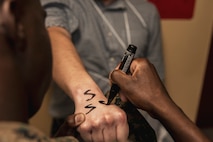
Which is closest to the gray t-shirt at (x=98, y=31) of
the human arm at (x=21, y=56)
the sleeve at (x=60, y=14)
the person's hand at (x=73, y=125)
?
the sleeve at (x=60, y=14)

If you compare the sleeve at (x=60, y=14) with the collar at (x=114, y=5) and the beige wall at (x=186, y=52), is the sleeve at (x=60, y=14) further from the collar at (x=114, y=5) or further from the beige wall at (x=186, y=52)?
the beige wall at (x=186, y=52)

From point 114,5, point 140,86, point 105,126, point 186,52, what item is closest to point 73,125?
point 105,126

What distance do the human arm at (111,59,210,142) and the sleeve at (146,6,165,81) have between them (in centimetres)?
45

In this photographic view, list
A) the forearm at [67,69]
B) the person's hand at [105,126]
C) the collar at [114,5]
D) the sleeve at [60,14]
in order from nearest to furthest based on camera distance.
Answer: the person's hand at [105,126] → the forearm at [67,69] → the sleeve at [60,14] → the collar at [114,5]

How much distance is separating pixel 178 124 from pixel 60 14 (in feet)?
1.76

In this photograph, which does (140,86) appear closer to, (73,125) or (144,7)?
(73,125)

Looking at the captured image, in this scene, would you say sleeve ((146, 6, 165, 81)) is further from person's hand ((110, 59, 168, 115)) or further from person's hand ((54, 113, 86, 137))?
person's hand ((54, 113, 86, 137))

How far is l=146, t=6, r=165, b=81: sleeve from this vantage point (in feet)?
4.54

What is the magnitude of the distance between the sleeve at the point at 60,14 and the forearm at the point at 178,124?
45cm

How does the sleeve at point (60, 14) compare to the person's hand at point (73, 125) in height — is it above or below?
above

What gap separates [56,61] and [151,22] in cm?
46

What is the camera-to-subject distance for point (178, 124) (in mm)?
920

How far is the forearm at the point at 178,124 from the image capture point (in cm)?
92

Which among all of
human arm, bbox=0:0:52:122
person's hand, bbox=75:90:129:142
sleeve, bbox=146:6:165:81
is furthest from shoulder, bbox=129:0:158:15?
human arm, bbox=0:0:52:122
